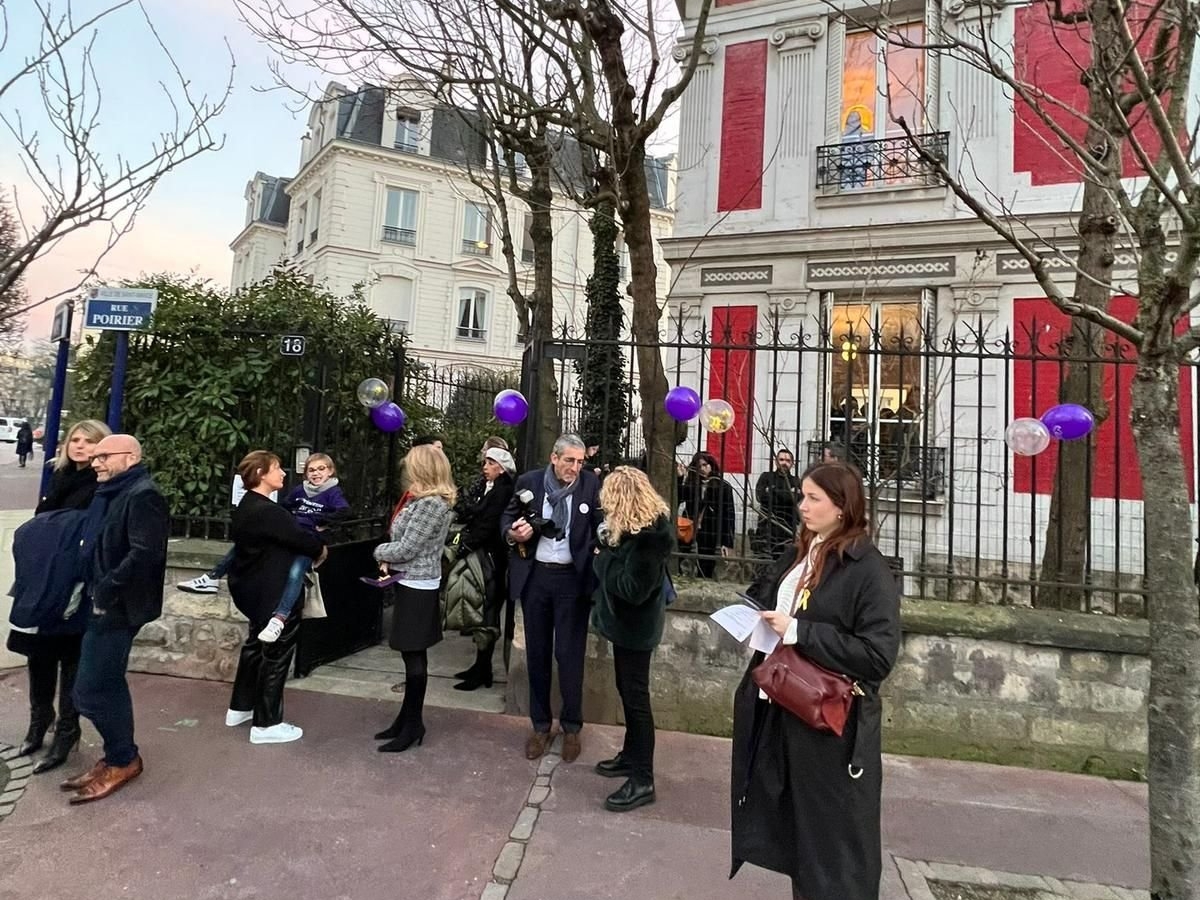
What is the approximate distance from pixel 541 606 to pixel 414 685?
0.91m

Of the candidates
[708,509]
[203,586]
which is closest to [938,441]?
[708,509]

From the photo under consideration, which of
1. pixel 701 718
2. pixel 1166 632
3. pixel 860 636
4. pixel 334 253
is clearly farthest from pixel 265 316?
pixel 334 253

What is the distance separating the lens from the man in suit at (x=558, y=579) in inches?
161

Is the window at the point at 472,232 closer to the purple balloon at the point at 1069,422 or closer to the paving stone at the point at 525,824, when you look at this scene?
the purple balloon at the point at 1069,422

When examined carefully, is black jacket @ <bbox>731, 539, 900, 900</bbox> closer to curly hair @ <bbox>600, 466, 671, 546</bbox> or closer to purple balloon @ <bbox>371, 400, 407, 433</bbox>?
curly hair @ <bbox>600, 466, 671, 546</bbox>

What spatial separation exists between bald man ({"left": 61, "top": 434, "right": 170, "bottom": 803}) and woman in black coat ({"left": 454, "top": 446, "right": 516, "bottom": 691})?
2.02m

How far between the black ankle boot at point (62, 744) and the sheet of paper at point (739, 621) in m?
3.77

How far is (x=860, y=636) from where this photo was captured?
2232 mm

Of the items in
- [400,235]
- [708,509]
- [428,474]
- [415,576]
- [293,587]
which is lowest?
[293,587]

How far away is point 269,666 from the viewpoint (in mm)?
4207

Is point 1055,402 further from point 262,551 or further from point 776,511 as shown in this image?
point 262,551

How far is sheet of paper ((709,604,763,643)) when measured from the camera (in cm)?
238

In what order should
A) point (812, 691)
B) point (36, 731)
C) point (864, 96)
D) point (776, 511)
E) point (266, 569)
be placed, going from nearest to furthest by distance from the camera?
point (812, 691)
point (36, 731)
point (266, 569)
point (776, 511)
point (864, 96)

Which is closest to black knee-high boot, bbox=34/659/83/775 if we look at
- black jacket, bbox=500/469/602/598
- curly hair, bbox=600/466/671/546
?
black jacket, bbox=500/469/602/598
